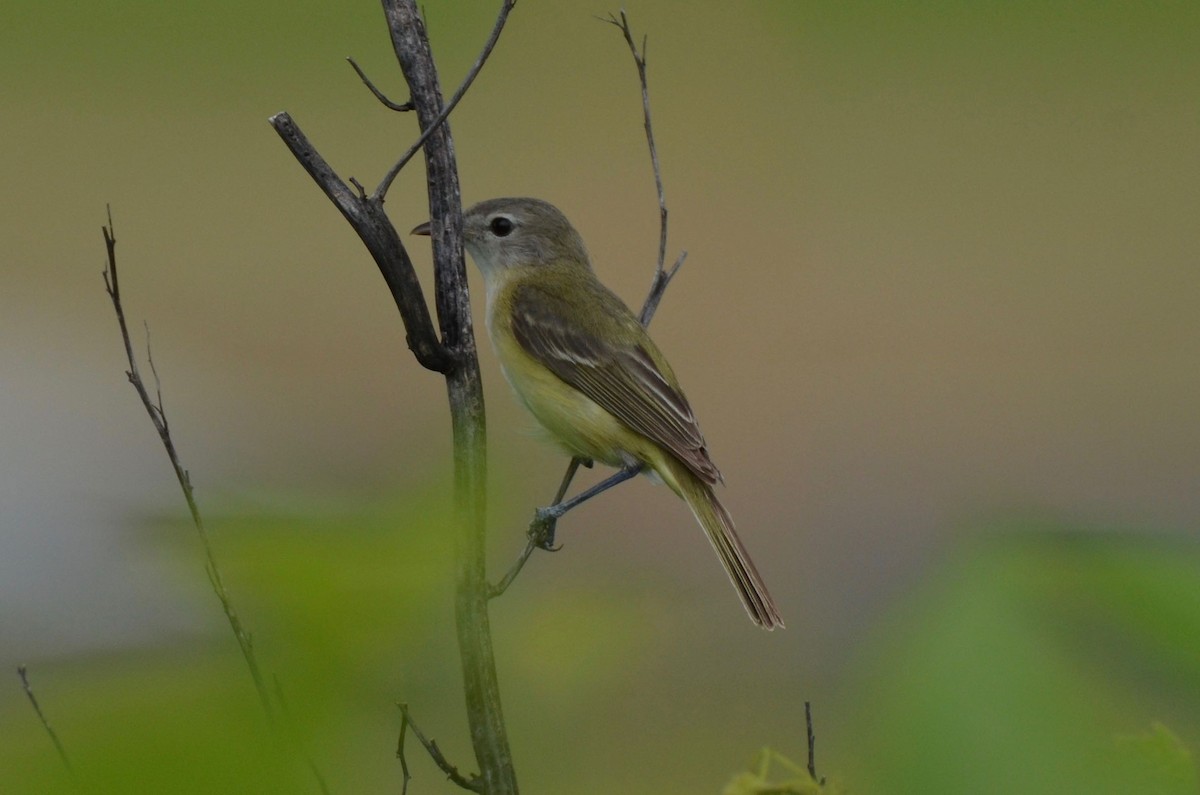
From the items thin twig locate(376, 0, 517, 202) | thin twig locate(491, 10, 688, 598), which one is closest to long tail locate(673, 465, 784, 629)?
thin twig locate(491, 10, 688, 598)

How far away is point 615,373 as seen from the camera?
80.3 inches

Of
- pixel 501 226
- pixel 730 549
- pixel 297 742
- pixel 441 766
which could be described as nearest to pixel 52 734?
pixel 297 742

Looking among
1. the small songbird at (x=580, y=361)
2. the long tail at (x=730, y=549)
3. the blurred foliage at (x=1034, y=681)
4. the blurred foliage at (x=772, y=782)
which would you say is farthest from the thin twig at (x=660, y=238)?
the blurred foliage at (x=1034, y=681)

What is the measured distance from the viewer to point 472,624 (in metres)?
0.64

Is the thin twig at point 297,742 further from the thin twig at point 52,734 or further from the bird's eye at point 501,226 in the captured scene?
the bird's eye at point 501,226

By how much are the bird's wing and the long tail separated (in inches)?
1.3

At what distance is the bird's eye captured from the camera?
2.28 meters

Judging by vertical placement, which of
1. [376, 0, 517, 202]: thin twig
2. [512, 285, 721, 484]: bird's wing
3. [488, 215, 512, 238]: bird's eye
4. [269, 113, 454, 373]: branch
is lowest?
[269, 113, 454, 373]: branch

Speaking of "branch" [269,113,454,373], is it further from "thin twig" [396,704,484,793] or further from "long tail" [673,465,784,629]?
"long tail" [673,465,784,629]

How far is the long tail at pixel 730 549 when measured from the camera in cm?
147

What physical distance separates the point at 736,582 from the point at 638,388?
52cm

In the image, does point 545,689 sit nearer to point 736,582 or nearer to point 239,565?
point 239,565

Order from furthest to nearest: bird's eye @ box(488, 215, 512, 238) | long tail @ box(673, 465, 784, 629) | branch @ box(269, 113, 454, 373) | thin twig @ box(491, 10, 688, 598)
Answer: bird's eye @ box(488, 215, 512, 238)
long tail @ box(673, 465, 784, 629)
thin twig @ box(491, 10, 688, 598)
branch @ box(269, 113, 454, 373)

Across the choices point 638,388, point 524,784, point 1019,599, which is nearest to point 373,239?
point 524,784
